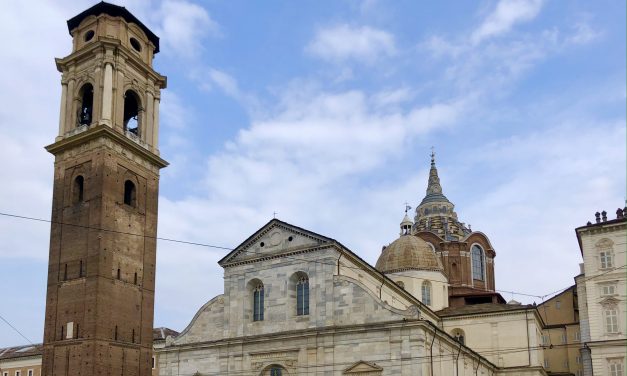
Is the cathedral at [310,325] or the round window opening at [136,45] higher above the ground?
the round window opening at [136,45]

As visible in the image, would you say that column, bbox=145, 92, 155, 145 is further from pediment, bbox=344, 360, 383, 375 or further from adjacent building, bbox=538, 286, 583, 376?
adjacent building, bbox=538, 286, 583, 376

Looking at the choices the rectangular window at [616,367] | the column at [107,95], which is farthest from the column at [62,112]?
the rectangular window at [616,367]

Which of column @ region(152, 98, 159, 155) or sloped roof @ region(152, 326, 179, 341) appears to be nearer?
column @ region(152, 98, 159, 155)

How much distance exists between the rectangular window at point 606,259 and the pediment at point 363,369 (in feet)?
60.8

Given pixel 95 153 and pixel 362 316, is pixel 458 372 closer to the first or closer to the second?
pixel 362 316

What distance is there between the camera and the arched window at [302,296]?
38.1m

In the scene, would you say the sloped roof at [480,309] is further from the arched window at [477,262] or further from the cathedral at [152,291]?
the arched window at [477,262]

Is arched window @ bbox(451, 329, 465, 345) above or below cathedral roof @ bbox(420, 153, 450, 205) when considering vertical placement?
below

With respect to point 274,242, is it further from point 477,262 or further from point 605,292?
point 477,262

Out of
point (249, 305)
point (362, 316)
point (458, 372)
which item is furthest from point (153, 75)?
point (458, 372)

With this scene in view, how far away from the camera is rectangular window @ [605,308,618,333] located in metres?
43.8

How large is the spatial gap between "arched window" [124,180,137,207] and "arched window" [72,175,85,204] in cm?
264

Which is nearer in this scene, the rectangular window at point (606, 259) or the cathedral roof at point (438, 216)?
the rectangular window at point (606, 259)

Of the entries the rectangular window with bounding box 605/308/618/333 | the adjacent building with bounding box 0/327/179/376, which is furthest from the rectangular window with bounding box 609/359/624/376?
the adjacent building with bounding box 0/327/179/376
